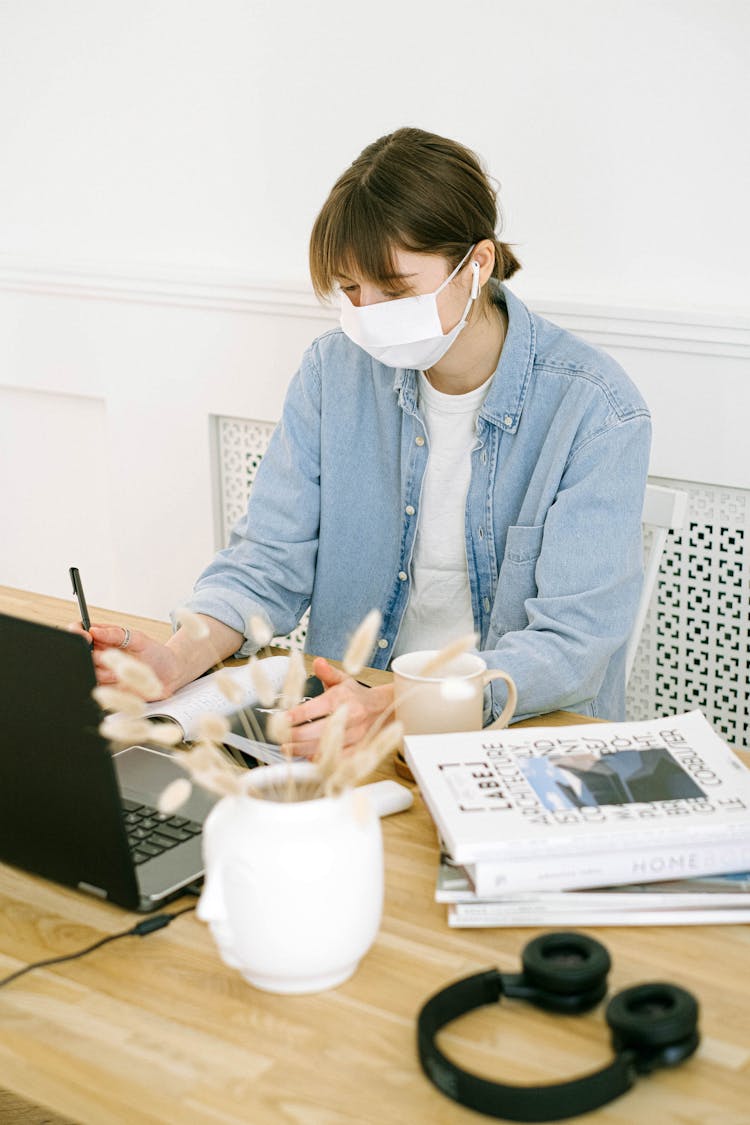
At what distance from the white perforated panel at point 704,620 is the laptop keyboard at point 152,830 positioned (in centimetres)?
124

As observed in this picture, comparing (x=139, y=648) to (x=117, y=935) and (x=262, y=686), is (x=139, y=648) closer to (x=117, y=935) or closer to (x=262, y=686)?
(x=117, y=935)

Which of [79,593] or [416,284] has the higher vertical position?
[416,284]

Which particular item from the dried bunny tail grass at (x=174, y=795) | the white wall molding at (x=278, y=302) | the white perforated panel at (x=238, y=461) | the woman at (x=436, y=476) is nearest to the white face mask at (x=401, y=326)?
the woman at (x=436, y=476)

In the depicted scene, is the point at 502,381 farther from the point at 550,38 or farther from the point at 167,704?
the point at 550,38

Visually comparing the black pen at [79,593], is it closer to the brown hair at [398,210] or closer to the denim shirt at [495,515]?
the denim shirt at [495,515]

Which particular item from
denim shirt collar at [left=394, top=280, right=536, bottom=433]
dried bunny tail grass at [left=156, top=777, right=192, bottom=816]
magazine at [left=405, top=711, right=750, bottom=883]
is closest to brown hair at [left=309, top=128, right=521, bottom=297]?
denim shirt collar at [left=394, top=280, right=536, bottom=433]

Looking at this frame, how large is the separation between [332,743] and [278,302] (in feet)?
5.71

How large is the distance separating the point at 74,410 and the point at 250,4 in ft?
Answer: 3.27

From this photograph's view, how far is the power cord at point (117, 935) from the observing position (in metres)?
0.90

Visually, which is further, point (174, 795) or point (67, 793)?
point (67, 793)

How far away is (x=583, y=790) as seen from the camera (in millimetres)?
1021

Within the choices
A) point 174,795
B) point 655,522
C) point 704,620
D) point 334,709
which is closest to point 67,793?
point 174,795

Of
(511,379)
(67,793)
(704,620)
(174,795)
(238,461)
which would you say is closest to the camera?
(174,795)

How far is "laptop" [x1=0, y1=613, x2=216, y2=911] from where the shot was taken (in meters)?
0.88
